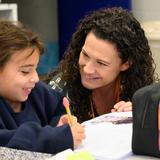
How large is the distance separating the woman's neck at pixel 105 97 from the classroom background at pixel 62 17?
1.29 meters

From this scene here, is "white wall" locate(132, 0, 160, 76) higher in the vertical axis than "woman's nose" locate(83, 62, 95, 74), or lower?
lower

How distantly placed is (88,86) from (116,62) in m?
0.13

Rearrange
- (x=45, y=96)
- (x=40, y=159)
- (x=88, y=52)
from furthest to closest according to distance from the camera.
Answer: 1. (x=88, y=52)
2. (x=45, y=96)
3. (x=40, y=159)

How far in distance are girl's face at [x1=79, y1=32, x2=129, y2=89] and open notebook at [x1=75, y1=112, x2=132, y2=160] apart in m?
0.29

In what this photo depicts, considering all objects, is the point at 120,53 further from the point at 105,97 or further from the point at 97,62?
the point at 105,97

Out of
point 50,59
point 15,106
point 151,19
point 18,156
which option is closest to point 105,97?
point 15,106

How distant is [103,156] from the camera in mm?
781

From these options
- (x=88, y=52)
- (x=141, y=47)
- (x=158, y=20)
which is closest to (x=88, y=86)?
(x=88, y=52)

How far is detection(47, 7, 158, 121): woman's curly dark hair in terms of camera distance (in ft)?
4.70

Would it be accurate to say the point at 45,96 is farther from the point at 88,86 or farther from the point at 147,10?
the point at 147,10

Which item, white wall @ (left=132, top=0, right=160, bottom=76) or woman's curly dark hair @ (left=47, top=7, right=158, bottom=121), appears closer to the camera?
woman's curly dark hair @ (left=47, top=7, right=158, bottom=121)

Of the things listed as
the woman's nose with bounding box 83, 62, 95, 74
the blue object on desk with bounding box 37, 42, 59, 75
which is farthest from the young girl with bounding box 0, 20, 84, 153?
the blue object on desk with bounding box 37, 42, 59, 75

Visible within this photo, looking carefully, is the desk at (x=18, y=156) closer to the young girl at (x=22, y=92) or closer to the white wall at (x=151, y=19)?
the young girl at (x=22, y=92)

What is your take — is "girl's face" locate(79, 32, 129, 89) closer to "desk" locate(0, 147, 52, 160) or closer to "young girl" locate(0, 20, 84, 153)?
"young girl" locate(0, 20, 84, 153)
